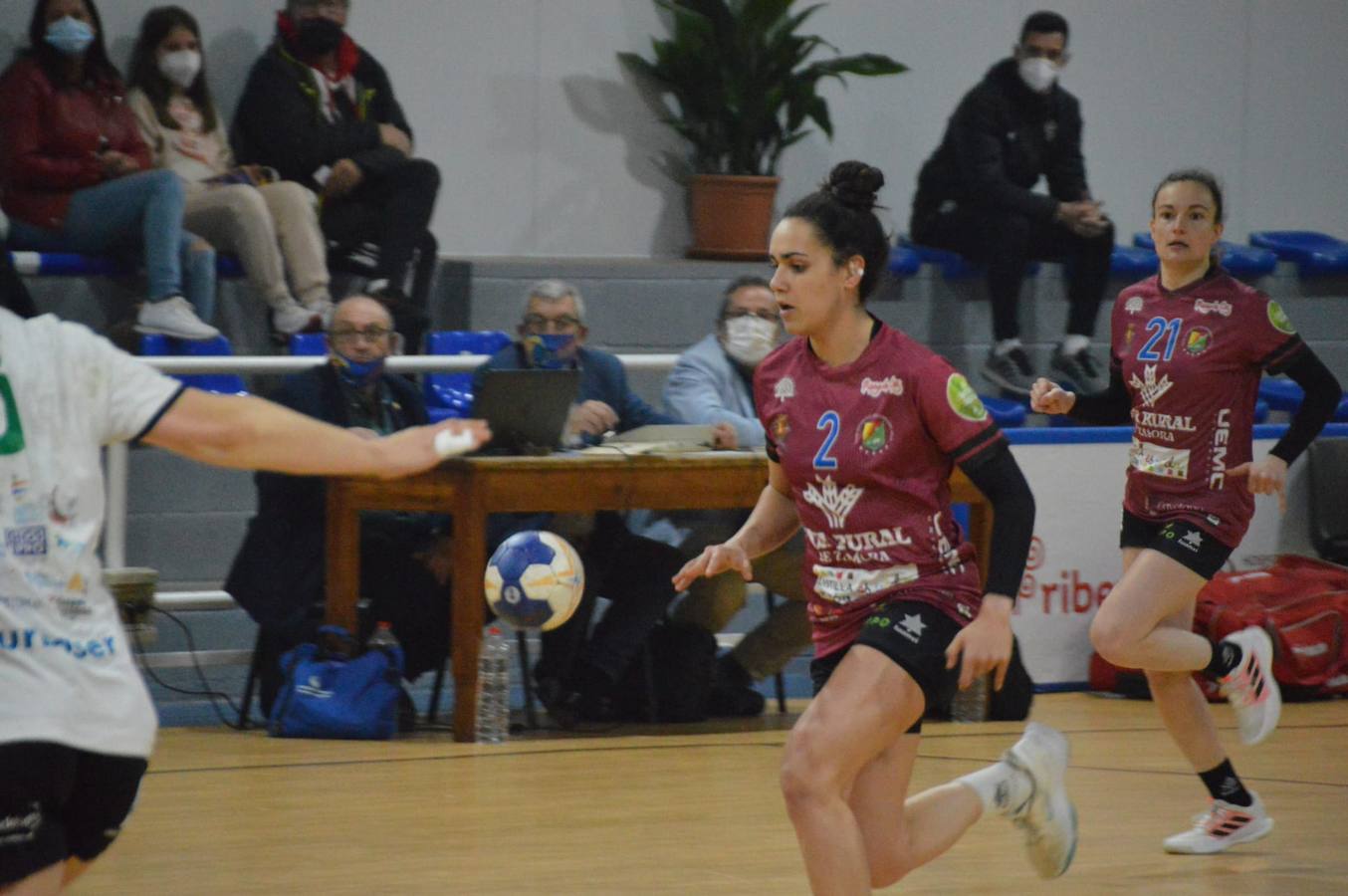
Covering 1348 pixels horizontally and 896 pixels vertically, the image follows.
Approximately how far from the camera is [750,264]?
10039 millimetres

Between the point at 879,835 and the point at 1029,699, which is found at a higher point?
the point at 879,835

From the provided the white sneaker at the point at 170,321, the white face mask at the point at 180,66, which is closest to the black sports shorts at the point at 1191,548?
the white sneaker at the point at 170,321

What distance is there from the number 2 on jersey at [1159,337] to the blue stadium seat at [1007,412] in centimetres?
370

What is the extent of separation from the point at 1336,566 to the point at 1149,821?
120 inches

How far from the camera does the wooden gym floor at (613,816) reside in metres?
4.78

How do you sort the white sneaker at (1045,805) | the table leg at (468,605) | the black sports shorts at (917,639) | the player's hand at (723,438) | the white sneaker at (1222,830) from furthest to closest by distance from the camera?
the player's hand at (723,438), the table leg at (468,605), the white sneaker at (1222,830), the white sneaker at (1045,805), the black sports shorts at (917,639)

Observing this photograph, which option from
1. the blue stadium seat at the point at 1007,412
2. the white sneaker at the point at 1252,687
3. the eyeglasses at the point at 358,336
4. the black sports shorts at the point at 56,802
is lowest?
the white sneaker at the point at 1252,687

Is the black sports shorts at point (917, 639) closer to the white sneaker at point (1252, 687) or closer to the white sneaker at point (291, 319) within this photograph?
the white sneaker at point (1252, 687)

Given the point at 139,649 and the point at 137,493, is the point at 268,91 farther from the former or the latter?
the point at 139,649

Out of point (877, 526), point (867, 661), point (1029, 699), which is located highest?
point (877, 526)

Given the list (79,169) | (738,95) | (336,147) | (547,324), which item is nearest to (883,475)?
(547,324)

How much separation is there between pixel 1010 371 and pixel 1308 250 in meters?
2.51

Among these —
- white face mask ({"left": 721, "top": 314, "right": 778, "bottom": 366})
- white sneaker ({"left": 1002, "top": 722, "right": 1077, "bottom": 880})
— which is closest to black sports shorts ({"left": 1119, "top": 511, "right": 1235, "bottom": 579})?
white sneaker ({"left": 1002, "top": 722, "right": 1077, "bottom": 880})

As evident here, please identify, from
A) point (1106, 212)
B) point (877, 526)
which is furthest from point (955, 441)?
point (1106, 212)
